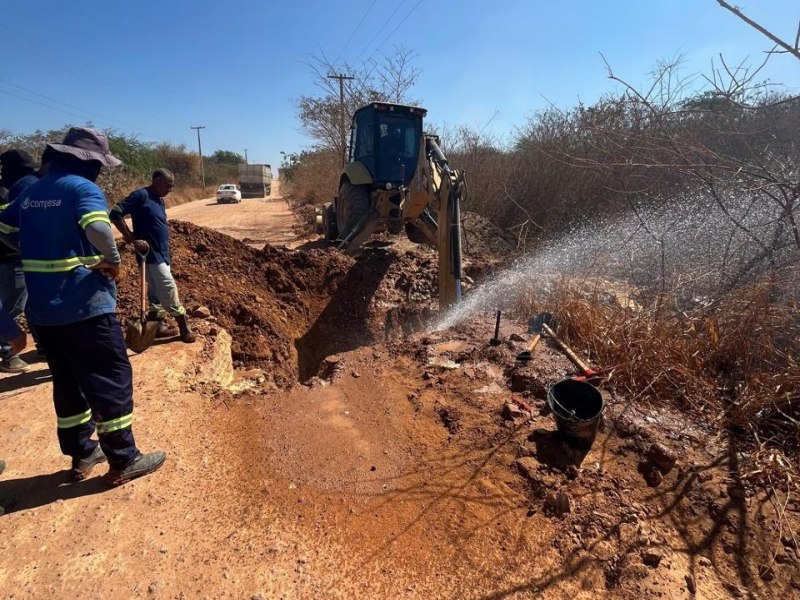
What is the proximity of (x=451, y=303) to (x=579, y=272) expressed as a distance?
2.36 meters

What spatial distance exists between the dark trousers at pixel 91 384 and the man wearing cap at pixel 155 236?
5.89 ft

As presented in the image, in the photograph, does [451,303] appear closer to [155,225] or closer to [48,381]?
[155,225]

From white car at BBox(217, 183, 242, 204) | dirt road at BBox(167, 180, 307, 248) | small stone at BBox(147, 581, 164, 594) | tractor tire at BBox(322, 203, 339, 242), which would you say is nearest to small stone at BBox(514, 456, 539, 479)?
small stone at BBox(147, 581, 164, 594)

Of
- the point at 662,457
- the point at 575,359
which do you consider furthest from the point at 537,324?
the point at 662,457

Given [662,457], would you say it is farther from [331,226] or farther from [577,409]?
[331,226]

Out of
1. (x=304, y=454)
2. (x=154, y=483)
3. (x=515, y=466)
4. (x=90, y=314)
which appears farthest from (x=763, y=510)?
(x=90, y=314)

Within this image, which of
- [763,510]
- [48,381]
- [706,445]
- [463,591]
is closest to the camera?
[463,591]

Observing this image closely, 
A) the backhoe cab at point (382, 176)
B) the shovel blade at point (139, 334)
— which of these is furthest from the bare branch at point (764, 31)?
the backhoe cab at point (382, 176)

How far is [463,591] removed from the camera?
2076mm

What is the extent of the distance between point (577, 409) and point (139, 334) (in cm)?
362

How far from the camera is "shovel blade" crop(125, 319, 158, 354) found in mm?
3912

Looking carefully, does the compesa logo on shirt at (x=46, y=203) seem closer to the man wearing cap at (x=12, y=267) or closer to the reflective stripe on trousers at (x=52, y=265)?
the reflective stripe on trousers at (x=52, y=265)

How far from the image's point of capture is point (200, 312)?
5.50 m

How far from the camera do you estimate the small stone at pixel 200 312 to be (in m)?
5.48
